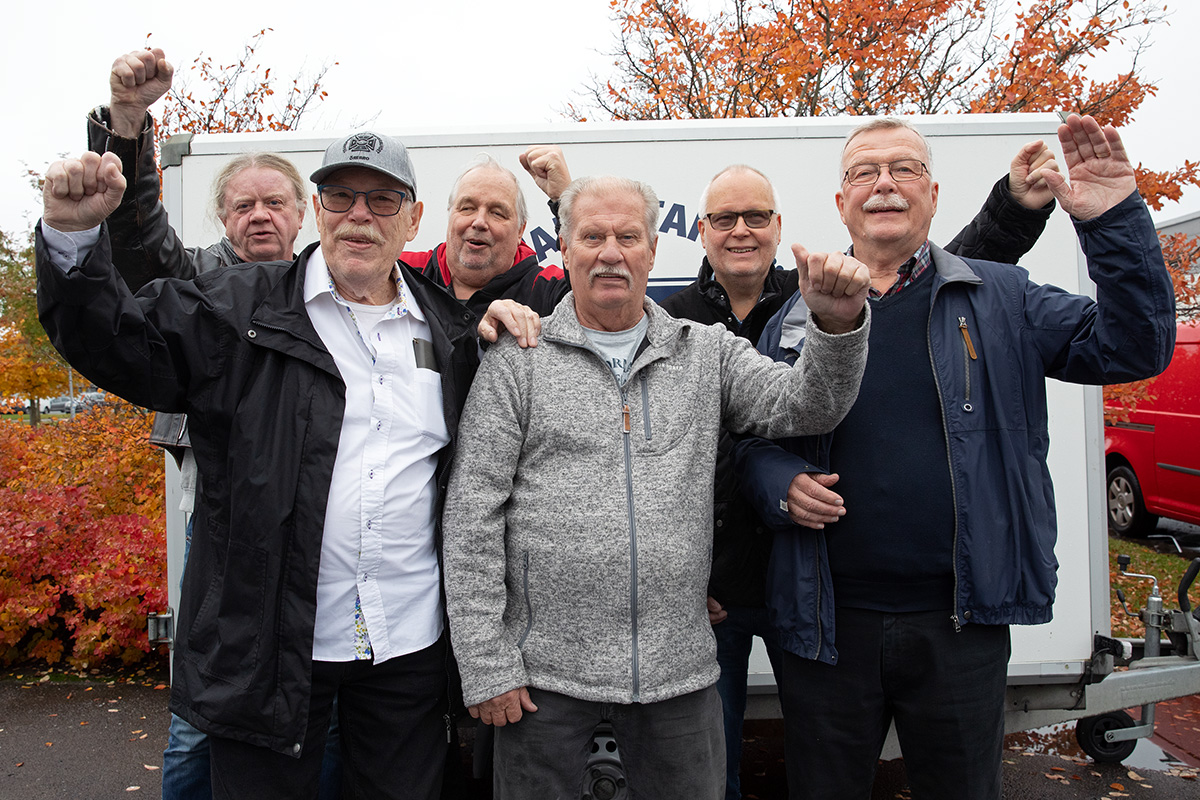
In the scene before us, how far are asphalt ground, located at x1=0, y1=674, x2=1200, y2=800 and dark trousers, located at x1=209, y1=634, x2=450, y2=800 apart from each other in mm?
2014

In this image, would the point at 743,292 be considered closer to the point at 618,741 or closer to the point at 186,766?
the point at 618,741

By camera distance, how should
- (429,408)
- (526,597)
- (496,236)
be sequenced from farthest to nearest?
(496,236), (429,408), (526,597)

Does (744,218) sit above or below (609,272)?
→ above

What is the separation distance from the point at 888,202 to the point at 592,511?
3.91 ft

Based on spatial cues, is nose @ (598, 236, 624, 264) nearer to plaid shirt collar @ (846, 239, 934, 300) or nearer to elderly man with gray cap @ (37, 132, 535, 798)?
elderly man with gray cap @ (37, 132, 535, 798)

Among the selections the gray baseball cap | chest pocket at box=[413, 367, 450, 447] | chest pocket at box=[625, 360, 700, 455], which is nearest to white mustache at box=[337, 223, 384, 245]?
the gray baseball cap

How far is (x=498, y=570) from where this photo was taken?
188 centimetres

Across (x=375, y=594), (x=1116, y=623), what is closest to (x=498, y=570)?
(x=375, y=594)

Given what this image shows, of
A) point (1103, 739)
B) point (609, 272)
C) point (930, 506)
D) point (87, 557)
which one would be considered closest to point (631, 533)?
Result: point (609, 272)

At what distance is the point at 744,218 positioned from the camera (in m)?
2.66

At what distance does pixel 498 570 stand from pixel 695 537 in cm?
52

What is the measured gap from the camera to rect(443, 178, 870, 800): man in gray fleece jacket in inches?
72.0

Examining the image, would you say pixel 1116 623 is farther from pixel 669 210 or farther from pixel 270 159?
pixel 270 159

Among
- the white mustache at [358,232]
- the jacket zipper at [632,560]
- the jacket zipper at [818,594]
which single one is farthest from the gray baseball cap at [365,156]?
the jacket zipper at [818,594]
